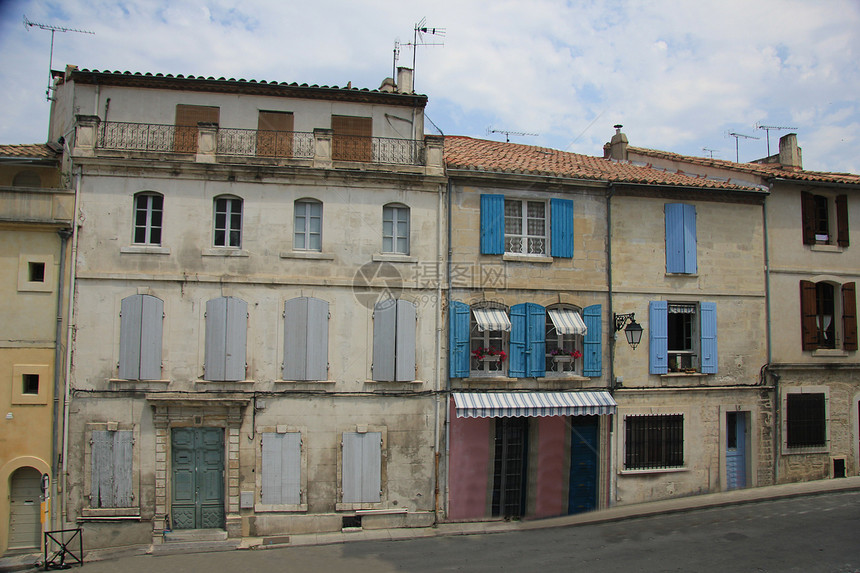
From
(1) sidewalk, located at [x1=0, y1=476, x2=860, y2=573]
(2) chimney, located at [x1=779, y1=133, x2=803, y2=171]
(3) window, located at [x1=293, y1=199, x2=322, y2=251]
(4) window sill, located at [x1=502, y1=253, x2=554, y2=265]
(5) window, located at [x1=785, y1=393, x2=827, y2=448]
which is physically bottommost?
(1) sidewalk, located at [x1=0, y1=476, x2=860, y2=573]

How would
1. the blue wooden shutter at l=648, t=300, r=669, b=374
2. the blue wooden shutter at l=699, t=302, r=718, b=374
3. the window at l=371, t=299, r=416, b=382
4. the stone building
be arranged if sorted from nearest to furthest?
the stone building → the window at l=371, t=299, r=416, b=382 → the blue wooden shutter at l=648, t=300, r=669, b=374 → the blue wooden shutter at l=699, t=302, r=718, b=374

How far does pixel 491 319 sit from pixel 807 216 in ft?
34.1

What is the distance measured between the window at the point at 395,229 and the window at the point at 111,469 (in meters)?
7.76

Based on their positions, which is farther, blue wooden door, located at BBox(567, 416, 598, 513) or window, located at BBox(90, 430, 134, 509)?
blue wooden door, located at BBox(567, 416, 598, 513)

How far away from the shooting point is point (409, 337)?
48.0ft

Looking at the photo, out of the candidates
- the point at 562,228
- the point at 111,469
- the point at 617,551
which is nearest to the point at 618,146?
the point at 562,228

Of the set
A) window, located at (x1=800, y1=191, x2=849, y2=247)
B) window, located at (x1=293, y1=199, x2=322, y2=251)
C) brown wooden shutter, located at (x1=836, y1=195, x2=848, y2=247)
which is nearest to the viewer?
window, located at (x1=293, y1=199, x2=322, y2=251)

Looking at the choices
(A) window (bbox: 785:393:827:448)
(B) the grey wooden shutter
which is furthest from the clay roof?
(B) the grey wooden shutter

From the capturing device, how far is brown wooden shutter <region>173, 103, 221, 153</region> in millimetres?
14930

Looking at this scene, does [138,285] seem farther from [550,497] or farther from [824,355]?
[824,355]

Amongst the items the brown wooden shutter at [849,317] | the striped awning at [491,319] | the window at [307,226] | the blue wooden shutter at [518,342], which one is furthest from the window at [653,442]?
the window at [307,226]

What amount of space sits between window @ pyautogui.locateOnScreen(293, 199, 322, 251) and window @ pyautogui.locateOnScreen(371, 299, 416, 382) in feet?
7.57

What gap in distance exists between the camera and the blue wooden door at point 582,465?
1538 cm

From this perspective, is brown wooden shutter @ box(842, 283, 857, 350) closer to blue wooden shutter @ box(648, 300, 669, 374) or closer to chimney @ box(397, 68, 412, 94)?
blue wooden shutter @ box(648, 300, 669, 374)
